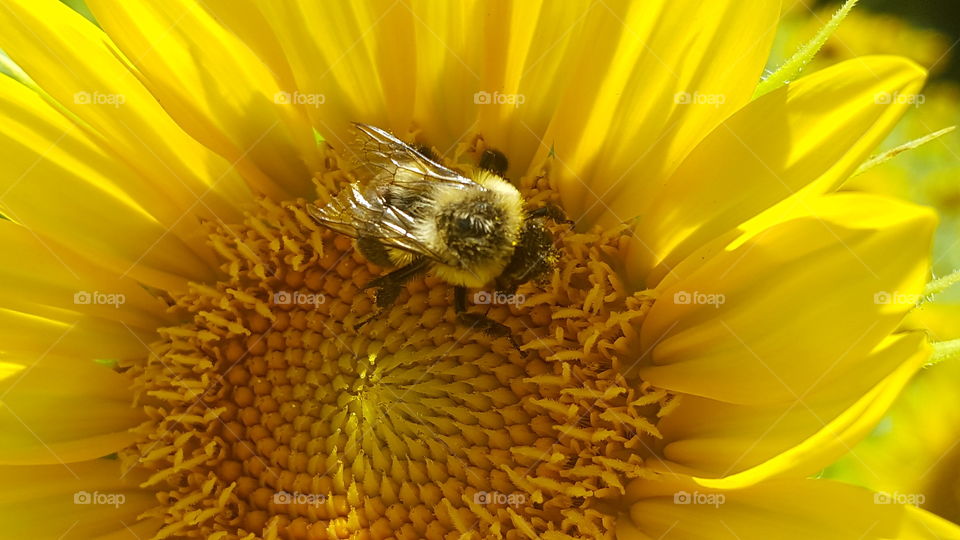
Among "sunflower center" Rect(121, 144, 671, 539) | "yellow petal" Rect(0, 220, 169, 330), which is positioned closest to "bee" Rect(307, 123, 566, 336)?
"sunflower center" Rect(121, 144, 671, 539)

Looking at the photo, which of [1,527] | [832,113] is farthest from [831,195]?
[1,527]

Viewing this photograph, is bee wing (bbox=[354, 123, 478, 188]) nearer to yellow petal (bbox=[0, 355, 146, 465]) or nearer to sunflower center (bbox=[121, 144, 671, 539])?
sunflower center (bbox=[121, 144, 671, 539])

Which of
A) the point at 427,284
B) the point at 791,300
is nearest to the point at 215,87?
the point at 427,284

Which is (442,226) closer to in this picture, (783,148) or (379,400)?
(379,400)

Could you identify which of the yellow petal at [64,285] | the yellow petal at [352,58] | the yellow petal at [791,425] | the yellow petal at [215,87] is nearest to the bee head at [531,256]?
the yellow petal at [791,425]

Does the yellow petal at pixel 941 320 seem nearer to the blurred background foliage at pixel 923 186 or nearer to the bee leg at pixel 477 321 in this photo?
the blurred background foliage at pixel 923 186

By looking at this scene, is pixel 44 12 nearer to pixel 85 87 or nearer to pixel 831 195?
pixel 85 87

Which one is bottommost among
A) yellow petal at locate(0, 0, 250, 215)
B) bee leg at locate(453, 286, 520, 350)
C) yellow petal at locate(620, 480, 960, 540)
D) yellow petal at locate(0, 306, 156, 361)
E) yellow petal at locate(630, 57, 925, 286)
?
yellow petal at locate(620, 480, 960, 540)

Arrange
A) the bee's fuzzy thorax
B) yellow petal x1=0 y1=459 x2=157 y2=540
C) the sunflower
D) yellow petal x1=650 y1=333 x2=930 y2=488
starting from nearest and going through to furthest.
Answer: yellow petal x1=650 y1=333 x2=930 y2=488, the sunflower, the bee's fuzzy thorax, yellow petal x1=0 y1=459 x2=157 y2=540
